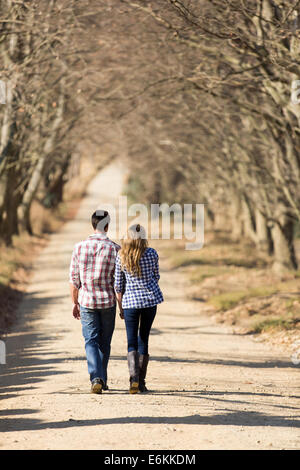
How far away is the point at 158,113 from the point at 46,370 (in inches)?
656

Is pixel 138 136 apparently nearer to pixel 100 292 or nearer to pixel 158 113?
pixel 158 113

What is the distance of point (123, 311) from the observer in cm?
859

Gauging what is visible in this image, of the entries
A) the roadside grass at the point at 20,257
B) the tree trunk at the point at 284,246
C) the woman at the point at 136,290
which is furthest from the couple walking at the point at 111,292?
the tree trunk at the point at 284,246

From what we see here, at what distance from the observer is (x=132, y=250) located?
8.44m

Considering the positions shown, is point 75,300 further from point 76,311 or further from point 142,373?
point 142,373

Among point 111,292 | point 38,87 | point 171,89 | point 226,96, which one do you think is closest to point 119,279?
point 111,292

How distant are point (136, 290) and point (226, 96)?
819 centimetres

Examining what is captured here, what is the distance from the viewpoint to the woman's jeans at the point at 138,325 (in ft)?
27.8

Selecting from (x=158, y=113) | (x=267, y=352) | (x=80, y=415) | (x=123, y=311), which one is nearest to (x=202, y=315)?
(x=267, y=352)

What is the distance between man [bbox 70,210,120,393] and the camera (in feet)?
27.9

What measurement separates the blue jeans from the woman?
201 millimetres

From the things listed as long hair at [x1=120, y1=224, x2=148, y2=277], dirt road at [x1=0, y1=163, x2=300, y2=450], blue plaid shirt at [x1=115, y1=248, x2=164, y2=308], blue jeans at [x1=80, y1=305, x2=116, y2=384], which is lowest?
dirt road at [x1=0, y1=163, x2=300, y2=450]

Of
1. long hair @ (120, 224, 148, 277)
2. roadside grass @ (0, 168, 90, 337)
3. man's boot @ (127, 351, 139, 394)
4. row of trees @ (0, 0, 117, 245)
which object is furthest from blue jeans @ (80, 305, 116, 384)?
row of trees @ (0, 0, 117, 245)

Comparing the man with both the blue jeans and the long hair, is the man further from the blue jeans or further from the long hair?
the long hair
